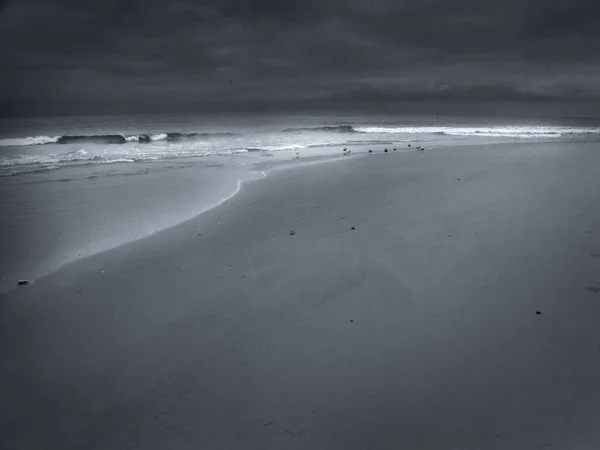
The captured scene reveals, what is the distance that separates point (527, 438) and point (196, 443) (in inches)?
77.8

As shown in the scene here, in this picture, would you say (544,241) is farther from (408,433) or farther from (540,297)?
(408,433)

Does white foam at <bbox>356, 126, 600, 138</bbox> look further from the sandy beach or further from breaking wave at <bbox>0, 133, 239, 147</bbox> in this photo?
the sandy beach

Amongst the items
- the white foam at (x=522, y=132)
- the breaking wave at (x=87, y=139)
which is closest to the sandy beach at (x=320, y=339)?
the white foam at (x=522, y=132)

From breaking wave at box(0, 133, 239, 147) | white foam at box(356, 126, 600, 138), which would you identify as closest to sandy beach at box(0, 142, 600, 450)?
white foam at box(356, 126, 600, 138)

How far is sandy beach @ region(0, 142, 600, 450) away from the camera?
2.55m

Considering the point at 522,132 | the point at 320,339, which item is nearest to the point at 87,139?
the point at 320,339

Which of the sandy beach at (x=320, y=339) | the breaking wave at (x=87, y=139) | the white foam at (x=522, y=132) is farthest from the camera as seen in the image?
the white foam at (x=522, y=132)

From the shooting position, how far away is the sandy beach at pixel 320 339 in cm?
255

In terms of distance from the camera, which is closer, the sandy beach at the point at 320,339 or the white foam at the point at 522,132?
the sandy beach at the point at 320,339

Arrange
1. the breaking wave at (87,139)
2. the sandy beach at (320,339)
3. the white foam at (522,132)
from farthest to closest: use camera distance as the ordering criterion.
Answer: the white foam at (522,132) < the breaking wave at (87,139) < the sandy beach at (320,339)

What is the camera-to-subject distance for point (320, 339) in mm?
3559

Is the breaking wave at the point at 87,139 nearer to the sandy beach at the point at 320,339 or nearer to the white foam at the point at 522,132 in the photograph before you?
the white foam at the point at 522,132

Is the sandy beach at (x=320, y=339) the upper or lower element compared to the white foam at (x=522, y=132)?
lower

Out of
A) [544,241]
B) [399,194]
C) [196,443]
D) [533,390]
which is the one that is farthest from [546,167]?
[196,443]
